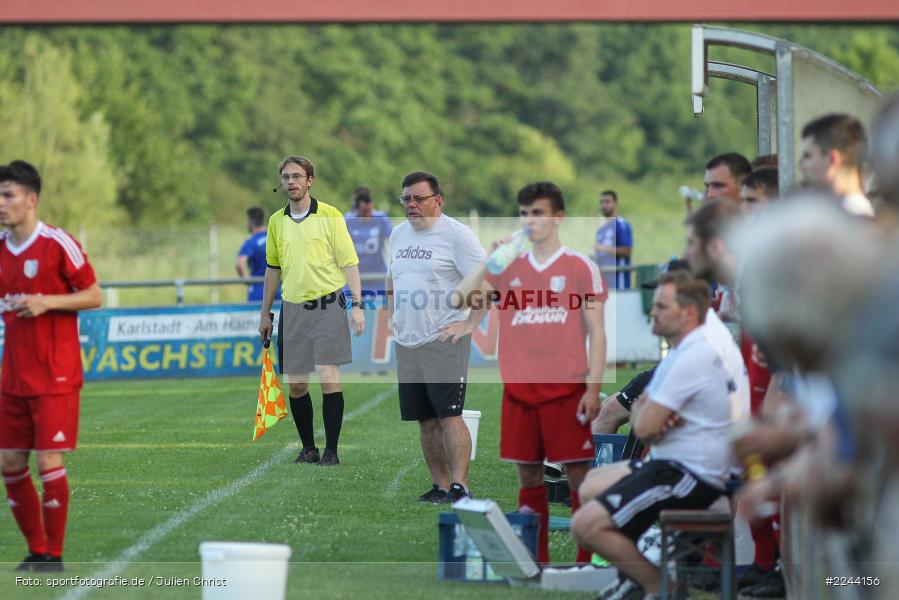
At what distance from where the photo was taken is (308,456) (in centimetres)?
1117

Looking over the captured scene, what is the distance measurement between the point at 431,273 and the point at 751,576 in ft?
11.0

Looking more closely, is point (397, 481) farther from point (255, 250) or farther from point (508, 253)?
point (255, 250)

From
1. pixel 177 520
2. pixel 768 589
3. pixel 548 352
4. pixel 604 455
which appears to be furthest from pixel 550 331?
pixel 177 520

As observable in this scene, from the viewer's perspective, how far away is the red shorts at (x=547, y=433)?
269 inches

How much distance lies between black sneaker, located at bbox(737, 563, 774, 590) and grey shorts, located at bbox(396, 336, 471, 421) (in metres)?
2.83

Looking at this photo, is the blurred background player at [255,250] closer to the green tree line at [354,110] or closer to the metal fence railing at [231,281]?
the metal fence railing at [231,281]

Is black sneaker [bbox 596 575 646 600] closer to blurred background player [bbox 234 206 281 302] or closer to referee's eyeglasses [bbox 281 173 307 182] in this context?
referee's eyeglasses [bbox 281 173 307 182]

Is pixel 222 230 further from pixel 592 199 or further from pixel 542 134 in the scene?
pixel 542 134

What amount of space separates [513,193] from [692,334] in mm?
45497

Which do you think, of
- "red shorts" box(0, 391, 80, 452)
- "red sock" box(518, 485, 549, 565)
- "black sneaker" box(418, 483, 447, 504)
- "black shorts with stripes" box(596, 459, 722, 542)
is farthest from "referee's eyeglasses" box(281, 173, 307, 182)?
"black shorts with stripes" box(596, 459, 722, 542)

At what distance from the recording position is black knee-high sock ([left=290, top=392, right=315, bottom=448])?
11.2 meters

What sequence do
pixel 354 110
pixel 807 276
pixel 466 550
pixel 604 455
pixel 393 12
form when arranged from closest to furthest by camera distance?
pixel 807 276
pixel 466 550
pixel 604 455
pixel 393 12
pixel 354 110

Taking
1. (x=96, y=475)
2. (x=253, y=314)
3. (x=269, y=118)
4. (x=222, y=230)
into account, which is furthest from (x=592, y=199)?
(x=96, y=475)

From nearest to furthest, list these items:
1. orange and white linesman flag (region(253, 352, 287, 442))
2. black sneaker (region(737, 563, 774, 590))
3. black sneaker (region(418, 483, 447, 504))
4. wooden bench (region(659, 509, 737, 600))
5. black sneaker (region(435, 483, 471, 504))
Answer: wooden bench (region(659, 509, 737, 600)) < black sneaker (region(737, 563, 774, 590)) < black sneaker (region(435, 483, 471, 504)) < black sneaker (region(418, 483, 447, 504)) < orange and white linesman flag (region(253, 352, 287, 442))
